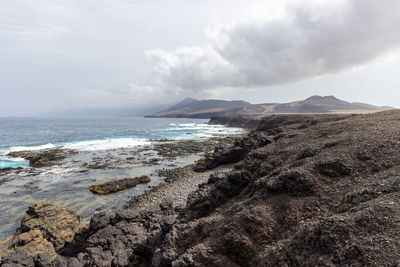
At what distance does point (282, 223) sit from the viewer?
580cm

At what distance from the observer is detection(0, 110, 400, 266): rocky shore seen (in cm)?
418

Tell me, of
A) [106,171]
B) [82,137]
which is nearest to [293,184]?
[106,171]

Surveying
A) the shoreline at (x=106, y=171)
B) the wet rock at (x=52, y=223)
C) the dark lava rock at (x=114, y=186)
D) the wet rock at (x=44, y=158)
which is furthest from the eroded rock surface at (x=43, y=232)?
the wet rock at (x=44, y=158)

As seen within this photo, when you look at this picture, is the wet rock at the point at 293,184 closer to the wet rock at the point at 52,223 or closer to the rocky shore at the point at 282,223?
the rocky shore at the point at 282,223

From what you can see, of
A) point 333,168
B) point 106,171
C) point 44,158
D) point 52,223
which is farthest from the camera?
point 44,158

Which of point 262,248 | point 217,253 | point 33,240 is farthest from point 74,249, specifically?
point 262,248

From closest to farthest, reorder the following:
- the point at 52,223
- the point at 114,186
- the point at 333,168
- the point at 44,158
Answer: the point at 333,168
the point at 52,223
the point at 114,186
the point at 44,158

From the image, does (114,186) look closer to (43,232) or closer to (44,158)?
(43,232)

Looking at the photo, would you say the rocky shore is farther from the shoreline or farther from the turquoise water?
the turquoise water

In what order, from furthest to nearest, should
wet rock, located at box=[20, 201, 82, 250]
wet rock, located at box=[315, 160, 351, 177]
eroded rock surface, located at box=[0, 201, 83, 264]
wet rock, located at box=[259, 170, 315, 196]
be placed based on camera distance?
wet rock, located at box=[20, 201, 82, 250], eroded rock surface, located at box=[0, 201, 83, 264], wet rock, located at box=[315, 160, 351, 177], wet rock, located at box=[259, 170, 315, 196]

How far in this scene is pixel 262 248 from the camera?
5379mm

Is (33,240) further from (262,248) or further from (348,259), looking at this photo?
(348,259)

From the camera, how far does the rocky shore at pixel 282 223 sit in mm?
4176

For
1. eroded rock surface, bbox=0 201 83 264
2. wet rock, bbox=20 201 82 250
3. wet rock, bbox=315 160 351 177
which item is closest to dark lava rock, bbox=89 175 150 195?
eroded rock surface, bbox=0 201 83 264
